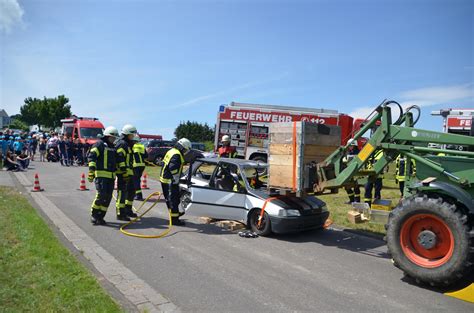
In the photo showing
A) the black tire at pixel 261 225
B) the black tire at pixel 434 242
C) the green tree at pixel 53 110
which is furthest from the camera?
the green tree at pixel 53 110

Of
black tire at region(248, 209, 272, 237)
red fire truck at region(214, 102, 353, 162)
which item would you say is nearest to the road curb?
black tire at region(248, 209, 272, 237)

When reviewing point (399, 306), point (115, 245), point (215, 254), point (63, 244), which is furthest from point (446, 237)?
point (63, 244)

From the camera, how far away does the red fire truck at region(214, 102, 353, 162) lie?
18.4 metres

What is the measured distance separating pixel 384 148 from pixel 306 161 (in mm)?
1383

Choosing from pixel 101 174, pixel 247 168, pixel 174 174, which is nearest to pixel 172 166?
pixel 174 174

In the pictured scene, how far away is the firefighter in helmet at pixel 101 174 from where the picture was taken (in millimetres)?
7824

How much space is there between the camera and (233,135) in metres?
19.1

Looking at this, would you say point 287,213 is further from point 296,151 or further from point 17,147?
point 17,147

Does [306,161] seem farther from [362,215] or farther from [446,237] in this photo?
[446,237]

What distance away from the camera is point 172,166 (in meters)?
8.04

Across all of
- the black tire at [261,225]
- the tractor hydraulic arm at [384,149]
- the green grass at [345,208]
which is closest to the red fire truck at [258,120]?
the green grass at [345,208]

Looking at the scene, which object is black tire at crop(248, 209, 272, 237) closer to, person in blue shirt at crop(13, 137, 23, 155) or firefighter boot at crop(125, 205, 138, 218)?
firefighter boot at crop(125, 205, 138, 218)

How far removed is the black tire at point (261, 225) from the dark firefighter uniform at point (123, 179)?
9.63ft

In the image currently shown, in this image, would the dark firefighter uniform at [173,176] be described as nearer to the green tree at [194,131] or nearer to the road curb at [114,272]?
the road curb at [114,272]
